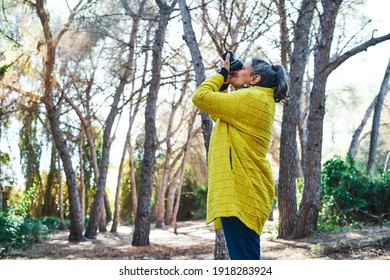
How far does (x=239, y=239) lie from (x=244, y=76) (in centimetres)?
62

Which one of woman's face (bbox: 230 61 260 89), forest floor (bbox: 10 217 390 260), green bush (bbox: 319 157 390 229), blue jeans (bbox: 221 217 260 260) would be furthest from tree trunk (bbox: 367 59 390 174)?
blue jeans (bbox: 221 217 260 260)

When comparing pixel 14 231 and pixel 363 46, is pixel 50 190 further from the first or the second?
pixel 363 46

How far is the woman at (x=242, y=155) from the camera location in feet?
5.42

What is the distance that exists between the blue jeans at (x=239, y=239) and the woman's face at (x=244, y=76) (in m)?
0.54

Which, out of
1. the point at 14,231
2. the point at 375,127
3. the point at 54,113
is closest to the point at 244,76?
the point at 14,231

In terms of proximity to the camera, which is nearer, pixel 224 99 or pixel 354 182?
pixel 224 99

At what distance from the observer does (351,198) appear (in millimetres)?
5840

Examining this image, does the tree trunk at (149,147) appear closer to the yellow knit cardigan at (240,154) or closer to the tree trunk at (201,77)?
the tree trunk at (201,77)

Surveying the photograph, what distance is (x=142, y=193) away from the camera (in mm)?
5957

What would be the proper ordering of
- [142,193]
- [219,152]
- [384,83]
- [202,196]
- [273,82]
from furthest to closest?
[202,196], [384,83], [142,193], [273,82], [219,152]

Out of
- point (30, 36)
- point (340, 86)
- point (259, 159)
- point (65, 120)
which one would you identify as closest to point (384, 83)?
point (340, 86)

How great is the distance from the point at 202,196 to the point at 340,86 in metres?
4.92
